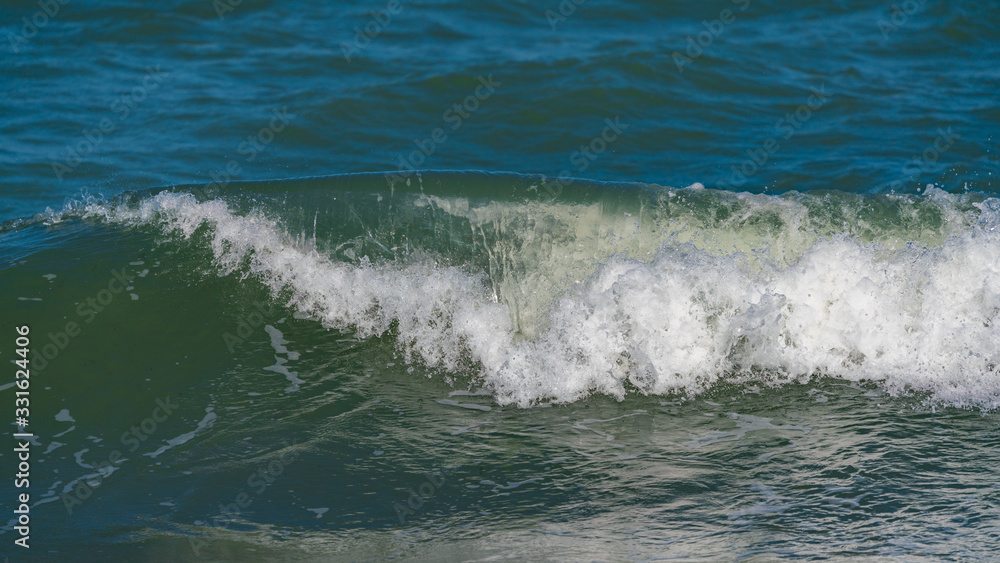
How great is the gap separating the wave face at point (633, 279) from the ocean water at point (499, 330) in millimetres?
21

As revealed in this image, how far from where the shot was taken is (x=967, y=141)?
9.26 m

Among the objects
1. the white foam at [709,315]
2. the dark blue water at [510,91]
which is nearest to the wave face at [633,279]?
the white foam at [709,315]

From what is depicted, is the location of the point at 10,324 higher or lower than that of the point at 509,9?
lower

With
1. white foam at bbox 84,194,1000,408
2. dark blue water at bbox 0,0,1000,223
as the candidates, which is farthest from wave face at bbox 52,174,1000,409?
dark blue water at bbox 0,0,1000,223

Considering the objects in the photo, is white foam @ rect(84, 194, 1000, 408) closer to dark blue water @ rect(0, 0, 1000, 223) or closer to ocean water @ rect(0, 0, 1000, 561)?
ocean water @ rect(0, 0, 1000, 561)

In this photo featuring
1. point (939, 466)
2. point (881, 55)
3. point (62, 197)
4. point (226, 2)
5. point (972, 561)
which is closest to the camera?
point (972, 561)

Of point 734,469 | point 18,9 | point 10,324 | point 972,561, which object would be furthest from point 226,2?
point 972,561

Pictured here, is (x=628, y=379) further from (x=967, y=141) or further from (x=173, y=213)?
(x=967, y=141)

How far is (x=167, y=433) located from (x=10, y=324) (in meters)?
1.91

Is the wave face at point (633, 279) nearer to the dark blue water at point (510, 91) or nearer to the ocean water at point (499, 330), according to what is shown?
the ocean water at point (499, 330)

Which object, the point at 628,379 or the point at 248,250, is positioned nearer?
the point at 628,379

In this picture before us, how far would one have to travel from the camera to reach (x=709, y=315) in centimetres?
558

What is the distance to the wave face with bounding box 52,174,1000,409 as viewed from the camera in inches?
212

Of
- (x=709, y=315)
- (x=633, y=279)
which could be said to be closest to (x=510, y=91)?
(x=633, y=279)
